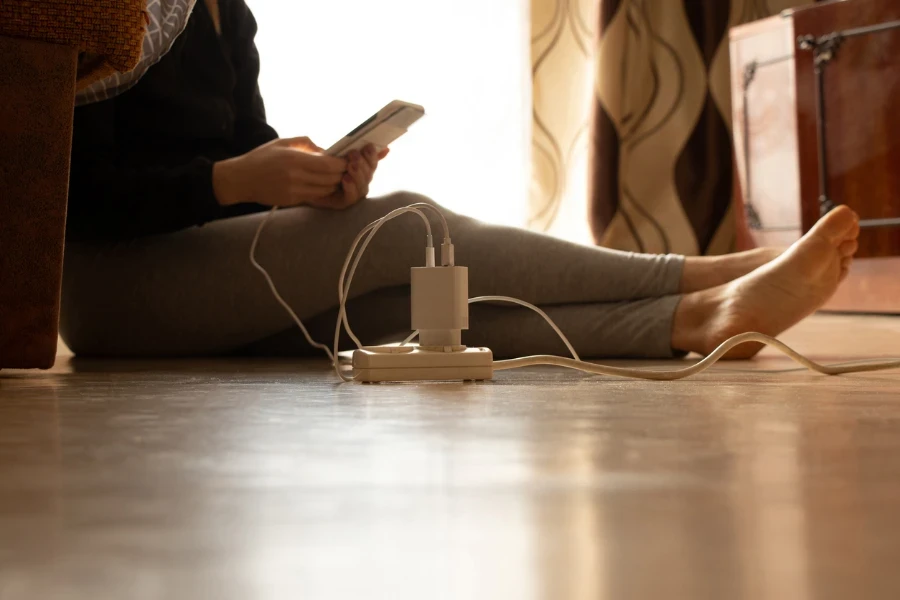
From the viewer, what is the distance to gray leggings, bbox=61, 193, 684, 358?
1153 millimetres

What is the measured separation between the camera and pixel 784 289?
42.6 inches

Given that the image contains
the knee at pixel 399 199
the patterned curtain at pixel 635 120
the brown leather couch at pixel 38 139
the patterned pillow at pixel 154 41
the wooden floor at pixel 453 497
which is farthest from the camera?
the patterned curtain at pixel 635 120

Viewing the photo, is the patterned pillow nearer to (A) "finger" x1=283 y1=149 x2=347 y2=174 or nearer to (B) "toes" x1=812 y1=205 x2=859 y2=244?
(A) "finger" x1=283 y1=149 x2=347 y2=174

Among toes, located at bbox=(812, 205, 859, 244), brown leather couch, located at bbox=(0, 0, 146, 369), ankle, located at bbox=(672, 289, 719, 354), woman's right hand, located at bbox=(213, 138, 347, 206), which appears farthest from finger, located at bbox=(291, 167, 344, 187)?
toes, located at bbox=(812, 205, 859, 244)

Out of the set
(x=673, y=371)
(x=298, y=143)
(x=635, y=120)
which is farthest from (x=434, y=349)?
(x=635, y=120)

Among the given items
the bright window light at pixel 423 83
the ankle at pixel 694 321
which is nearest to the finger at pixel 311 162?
the ankle at pixel 694 321

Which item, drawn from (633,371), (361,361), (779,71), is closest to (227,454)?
(361,361)

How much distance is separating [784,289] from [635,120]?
70.0 inches

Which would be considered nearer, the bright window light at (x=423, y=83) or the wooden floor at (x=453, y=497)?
the wooden floor at (x=453, y=497)

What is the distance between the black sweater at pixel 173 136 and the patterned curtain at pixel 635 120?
1431 millimetres

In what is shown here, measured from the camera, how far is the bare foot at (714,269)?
119cm

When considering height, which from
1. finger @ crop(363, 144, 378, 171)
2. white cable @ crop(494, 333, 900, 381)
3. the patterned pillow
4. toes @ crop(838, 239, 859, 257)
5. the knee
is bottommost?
white cable @ crop(494, 333, 900, 381)

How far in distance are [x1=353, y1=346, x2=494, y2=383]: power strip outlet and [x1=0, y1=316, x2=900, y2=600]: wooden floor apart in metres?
0.13

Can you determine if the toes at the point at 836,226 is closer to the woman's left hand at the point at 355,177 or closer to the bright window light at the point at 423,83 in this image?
the woman's left hand at the point at 355,177
